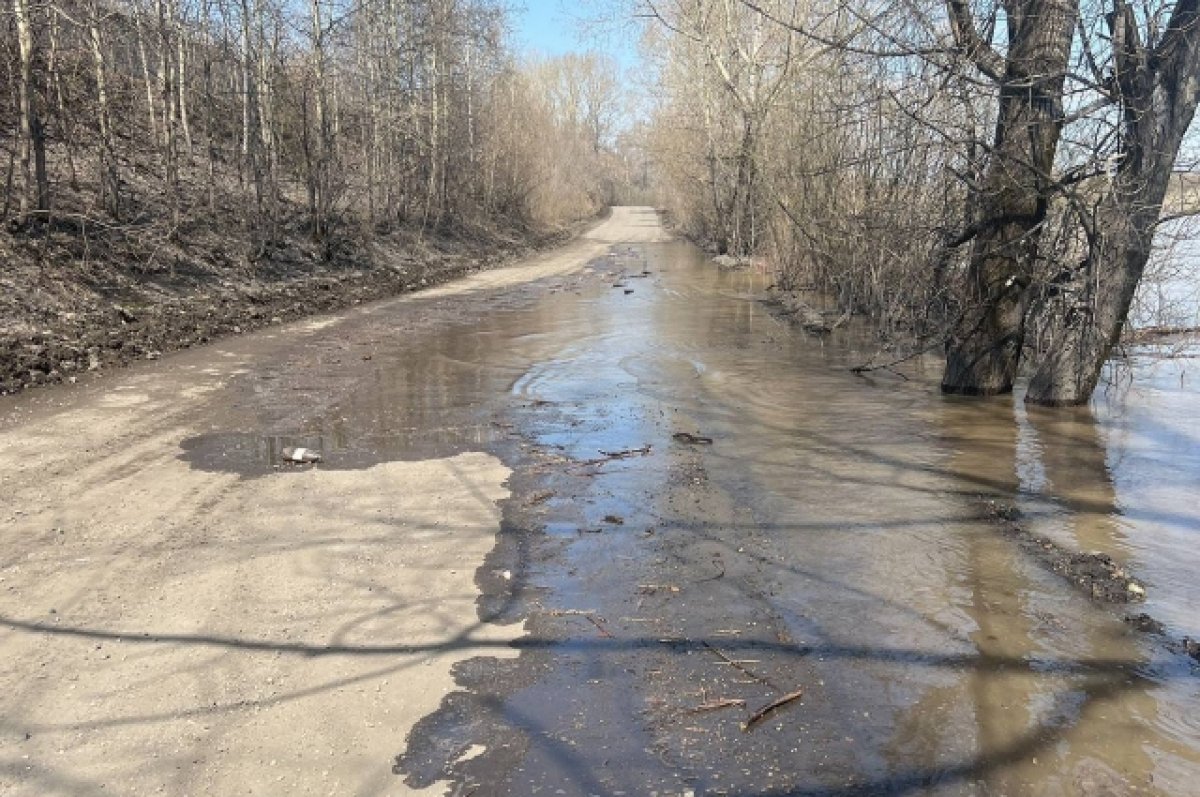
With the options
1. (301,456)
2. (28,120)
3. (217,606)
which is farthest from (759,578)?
(28,120)

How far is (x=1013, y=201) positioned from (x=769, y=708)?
7065 mm

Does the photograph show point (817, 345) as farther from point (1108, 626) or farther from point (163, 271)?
point (163, 271)

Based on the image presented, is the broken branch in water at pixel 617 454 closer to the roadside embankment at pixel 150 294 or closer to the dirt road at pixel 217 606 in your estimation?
the dirt road at pixel 217 606

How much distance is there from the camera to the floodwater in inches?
129

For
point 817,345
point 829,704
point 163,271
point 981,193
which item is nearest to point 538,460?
point 829,704

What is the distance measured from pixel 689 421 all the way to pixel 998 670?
4.76 meters

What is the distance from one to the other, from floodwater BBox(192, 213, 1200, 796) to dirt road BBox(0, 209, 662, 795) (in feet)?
0.85

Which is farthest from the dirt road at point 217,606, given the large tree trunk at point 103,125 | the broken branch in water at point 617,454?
the large tree trunk at point 103,125

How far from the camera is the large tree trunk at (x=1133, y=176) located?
304 inches

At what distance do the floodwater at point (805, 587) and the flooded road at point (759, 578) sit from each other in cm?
2

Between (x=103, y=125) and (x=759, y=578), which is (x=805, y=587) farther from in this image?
(x=103, y=125)

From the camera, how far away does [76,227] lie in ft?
43.7

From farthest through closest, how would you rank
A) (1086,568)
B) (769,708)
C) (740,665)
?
(1086,568) < (740,665) < (769,708)

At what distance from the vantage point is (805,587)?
4719 mm
